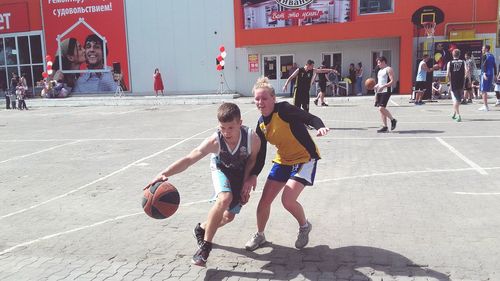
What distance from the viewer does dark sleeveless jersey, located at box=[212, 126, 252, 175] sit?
417cm

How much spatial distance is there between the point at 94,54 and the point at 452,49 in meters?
21.9

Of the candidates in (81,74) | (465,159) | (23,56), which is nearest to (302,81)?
(465,159)

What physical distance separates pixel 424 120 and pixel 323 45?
520 inches

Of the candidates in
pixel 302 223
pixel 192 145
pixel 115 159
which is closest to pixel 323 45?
pixel 192 145

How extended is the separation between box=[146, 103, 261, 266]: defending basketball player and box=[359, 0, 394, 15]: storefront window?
22326 millimetres

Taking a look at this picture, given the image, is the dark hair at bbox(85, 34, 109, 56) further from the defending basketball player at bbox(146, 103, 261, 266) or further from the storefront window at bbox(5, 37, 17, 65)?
the defending basketball player at bbox(146, 103, 261, 266)

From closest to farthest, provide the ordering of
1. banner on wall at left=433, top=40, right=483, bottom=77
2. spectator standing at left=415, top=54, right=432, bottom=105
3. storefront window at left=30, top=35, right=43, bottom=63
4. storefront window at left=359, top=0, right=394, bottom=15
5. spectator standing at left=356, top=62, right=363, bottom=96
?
spectator standing at left=415, top=54, right=432, bottom=105 < banner on wall at left=433, top=40, right=483, bottom=77 < storefront window at left=359, top=0, right=394, bottom=15 < spectator standing at left=356, top=62, right=363, bottom=96 < storefront window at left=30, top=35, right=43, bottom=63

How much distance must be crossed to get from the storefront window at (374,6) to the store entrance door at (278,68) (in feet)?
15.8

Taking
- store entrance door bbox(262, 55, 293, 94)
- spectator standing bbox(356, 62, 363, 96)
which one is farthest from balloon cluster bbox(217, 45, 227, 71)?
spectator standing bbox(356, 62, 363, 96)

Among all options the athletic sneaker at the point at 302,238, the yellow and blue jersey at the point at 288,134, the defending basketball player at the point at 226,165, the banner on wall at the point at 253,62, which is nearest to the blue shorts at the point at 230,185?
the defending basketball player at the point at 226,165

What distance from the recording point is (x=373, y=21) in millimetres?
23375

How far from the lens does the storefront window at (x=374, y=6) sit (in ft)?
79.7

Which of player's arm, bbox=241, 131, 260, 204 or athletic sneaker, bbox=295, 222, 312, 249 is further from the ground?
player's arm, bbox=241, 131, 260, 204

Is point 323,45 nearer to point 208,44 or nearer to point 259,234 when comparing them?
point 208,44
